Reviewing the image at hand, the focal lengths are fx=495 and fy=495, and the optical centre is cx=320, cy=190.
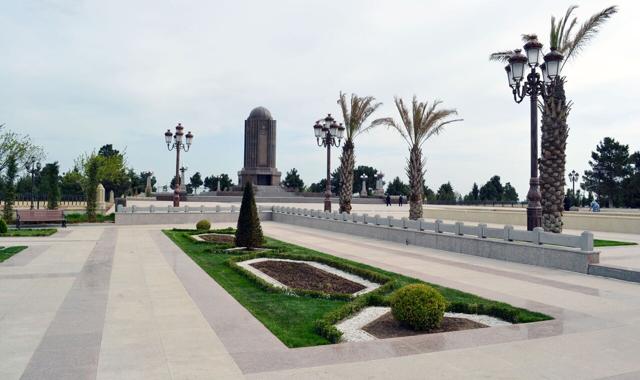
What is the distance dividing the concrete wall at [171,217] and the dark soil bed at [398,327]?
976 inches

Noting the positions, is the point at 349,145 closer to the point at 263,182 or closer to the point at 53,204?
the point at 53,204

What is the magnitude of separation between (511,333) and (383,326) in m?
1.72

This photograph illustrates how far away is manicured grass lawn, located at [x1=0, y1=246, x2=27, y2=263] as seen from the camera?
44.8 ft

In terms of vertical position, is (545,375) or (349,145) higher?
(349,145)

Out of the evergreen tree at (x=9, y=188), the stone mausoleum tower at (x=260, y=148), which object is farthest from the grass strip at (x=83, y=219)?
the stone mausoleum tower at (x=260, y=148)

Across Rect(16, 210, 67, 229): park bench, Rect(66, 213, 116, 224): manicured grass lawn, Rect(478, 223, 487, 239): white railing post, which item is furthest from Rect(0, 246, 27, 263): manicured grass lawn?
Rect(478, 223, 487, 239): white railing post

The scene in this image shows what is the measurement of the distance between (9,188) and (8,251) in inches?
595

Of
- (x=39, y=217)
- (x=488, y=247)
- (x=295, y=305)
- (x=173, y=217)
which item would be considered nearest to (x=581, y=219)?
(x=488, y=247)

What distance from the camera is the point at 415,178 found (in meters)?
24.6

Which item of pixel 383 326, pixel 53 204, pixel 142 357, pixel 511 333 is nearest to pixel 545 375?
pixel 511 333

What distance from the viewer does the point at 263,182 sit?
192 feet

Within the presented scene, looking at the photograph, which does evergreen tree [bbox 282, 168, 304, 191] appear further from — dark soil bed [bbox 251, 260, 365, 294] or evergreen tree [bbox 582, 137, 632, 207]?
dark soil bed [bbox 251, 260, 365, 294]

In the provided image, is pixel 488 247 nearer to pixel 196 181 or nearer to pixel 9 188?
pixel 9 188

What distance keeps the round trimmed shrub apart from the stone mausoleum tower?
51.2m
